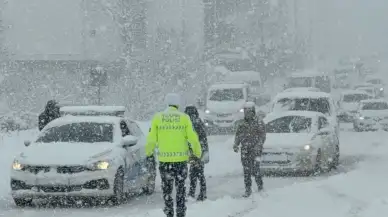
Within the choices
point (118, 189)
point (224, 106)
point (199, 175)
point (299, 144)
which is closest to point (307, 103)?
point (299, 144)

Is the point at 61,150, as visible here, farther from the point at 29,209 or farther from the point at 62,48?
the point at 62,48

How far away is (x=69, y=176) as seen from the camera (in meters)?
13.7

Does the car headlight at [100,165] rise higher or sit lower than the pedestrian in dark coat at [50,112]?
lower

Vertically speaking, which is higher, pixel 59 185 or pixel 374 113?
pixel 59 185

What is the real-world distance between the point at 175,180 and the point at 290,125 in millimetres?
10612

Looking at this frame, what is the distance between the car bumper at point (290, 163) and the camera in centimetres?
1952

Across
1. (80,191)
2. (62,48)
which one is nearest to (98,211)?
(80,191)

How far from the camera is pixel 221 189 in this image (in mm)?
17406

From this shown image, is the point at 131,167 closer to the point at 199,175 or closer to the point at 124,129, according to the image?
the point at 124,129

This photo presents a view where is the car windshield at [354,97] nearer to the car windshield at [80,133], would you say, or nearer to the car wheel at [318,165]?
the car wheel at [318,165]

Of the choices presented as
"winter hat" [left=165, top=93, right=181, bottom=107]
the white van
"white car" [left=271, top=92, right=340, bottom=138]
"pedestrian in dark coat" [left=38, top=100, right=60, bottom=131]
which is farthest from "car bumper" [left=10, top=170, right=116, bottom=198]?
the white van

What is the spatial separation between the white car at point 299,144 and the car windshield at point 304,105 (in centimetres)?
305

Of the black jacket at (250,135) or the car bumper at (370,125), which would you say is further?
the car bumper at (370,125)

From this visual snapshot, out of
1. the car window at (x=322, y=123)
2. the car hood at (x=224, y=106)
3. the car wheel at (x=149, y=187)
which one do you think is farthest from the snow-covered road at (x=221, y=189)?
the car hood at (x=224, y=106)
